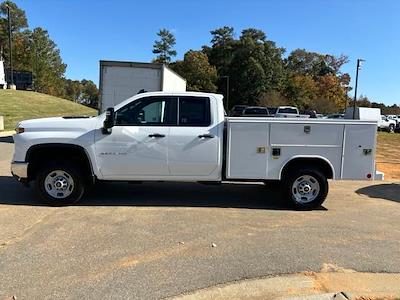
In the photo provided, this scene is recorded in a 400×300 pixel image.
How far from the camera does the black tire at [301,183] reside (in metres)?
8.34

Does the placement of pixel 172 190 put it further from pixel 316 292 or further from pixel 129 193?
pixel 316 292

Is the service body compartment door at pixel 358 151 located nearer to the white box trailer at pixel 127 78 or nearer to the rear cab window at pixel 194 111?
the rear cab window at pixel 194 111

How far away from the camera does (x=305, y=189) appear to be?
842 cm

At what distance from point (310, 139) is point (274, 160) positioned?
70cm

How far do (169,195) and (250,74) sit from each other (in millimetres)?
88247

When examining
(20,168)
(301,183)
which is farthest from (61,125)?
(301,183)

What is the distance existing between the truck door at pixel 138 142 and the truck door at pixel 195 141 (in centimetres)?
14

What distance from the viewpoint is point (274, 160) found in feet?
27.1

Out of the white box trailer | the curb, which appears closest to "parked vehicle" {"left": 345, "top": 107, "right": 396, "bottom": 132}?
the white box trailer

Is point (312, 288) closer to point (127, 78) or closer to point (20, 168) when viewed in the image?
point (20, 168)

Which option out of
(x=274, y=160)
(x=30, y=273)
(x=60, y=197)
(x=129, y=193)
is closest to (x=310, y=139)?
(x=274, y=160)

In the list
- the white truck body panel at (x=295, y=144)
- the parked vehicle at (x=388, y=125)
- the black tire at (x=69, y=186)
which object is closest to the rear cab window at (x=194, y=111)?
the white truck body panel at (x=295, y=144)

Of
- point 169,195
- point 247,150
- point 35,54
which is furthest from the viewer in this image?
point 35,54

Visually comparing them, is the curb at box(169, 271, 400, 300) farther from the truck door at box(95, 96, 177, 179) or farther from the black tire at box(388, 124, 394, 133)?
the black tire at box(388, 124, 394, 133)
